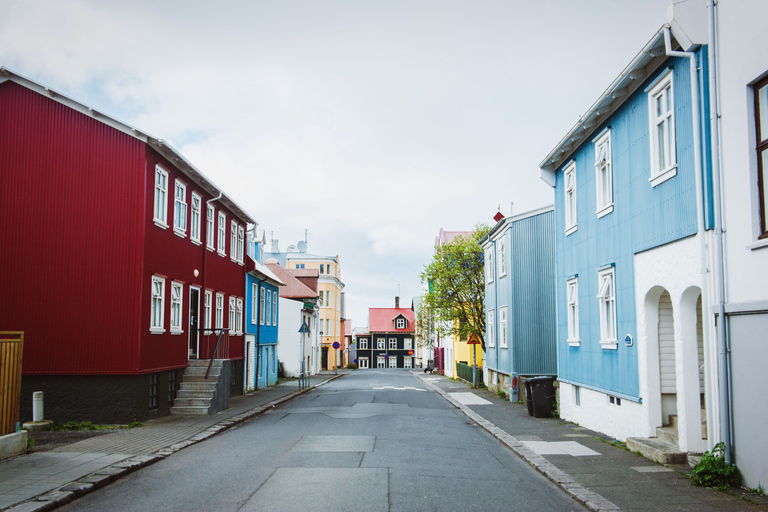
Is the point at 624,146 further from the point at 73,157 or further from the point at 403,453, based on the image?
the point at 73,157

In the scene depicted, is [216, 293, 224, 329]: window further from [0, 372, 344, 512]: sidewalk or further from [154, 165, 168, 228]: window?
[0, 372, 344, 512]: sidewalk

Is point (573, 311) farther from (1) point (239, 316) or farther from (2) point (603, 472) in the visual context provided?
(1) point (239, 316)

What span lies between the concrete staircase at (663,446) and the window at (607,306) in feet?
Result: 7.31

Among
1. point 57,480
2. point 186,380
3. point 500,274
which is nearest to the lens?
point 57,480

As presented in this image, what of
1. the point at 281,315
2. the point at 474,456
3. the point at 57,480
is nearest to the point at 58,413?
the point at 57,480

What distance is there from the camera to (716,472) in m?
8.72

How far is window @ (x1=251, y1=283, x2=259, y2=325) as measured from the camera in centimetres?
3097

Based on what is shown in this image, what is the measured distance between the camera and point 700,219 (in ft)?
31.5

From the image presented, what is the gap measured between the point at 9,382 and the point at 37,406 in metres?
4.91

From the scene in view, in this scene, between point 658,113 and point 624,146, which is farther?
point 624,146

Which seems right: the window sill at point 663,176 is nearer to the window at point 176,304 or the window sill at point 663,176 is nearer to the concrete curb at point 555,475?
the concrete curb at point 555,475

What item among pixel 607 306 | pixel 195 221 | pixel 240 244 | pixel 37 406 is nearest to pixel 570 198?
pixel 607 306

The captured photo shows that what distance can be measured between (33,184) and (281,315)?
2936 centimetres

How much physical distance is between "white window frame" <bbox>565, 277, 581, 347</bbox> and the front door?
11.5 meters
